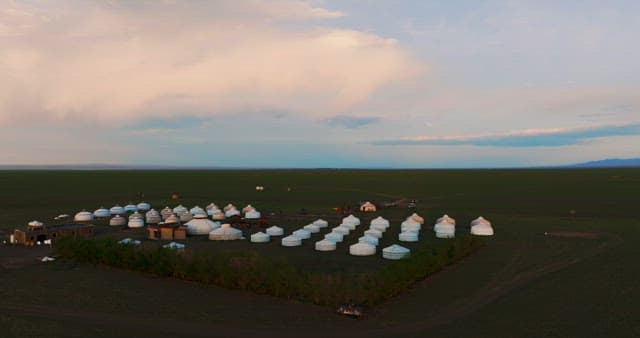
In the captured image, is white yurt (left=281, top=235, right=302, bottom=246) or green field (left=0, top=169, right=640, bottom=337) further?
white yurt (left=281, top=235, right=302, bottom=246)

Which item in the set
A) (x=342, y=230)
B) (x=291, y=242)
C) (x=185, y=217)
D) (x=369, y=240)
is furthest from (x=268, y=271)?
(x=185, y=217)

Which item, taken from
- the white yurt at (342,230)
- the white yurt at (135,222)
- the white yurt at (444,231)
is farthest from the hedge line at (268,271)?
the white yurt at (135,222)

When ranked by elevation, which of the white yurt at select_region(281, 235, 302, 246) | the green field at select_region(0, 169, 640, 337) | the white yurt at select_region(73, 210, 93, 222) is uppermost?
the white yurt at select_region(73, 210, 93, 222)

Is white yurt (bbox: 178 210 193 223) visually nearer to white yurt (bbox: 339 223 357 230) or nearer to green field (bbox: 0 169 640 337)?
green field (bbox: 0 169 640 337)

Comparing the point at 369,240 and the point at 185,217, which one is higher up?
the point at 185,217

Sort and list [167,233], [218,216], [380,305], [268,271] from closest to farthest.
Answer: [380,305] < [268,271] < [167,233] < [218,216]

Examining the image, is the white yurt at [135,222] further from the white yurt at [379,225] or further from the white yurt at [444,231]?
the white yurt at [444,231]

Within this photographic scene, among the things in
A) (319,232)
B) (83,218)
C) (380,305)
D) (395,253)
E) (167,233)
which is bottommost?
(380,305)

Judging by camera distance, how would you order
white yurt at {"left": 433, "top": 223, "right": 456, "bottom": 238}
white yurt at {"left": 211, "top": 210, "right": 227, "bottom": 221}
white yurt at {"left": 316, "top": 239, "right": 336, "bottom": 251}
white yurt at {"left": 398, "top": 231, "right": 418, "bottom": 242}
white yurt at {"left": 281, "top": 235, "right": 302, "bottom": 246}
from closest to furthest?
white yurt at {"left": 316, "top": 239, "right": 336, "bottom": 251} < white yurt at {"left": 281, "top": 235, "right": 302, "bottom": 246} < white yurt at {"left": 398, "top": 231, "right": 418, "bottom": 242} < white yurt at {"left": 433, "top": 223, "right": 456, "bottom": 238} < white yurt at {"left": 211, "top": 210, "right": 227, "bottom": 221}

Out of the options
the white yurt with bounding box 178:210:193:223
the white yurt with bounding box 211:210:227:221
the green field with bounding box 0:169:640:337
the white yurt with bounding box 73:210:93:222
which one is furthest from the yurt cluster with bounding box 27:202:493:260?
the white yurt with bounding box 211:210:227:221

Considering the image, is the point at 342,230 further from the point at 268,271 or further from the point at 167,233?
the point at 268,271
